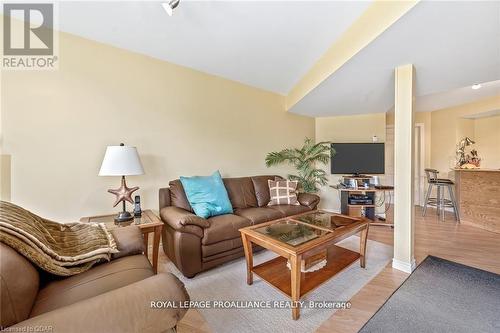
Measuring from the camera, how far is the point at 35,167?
2037 mm

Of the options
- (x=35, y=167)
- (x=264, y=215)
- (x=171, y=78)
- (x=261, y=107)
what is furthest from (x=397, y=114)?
(x=35, y=167)

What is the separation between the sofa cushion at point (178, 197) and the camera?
2.55 meters

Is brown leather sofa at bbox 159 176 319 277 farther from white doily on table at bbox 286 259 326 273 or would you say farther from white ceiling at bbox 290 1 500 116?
white ceiling at bbox 290 1 500 116

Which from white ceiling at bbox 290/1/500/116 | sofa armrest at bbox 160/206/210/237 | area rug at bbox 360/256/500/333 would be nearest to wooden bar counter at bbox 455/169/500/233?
white ceiling at bbox 290/1/500/116

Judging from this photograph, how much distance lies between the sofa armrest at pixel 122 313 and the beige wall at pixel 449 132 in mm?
5962

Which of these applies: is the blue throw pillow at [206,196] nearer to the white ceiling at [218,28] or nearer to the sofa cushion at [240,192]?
the sofa cushion at [240,192]

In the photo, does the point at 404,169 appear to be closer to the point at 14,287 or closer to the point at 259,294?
the point at 259,294

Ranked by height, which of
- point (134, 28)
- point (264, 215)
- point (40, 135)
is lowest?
point (264, 215)

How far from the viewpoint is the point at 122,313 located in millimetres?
768

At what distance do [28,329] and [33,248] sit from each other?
517 mm

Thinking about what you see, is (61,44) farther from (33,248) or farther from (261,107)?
(261,107)

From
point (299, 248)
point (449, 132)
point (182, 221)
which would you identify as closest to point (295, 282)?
point (299, 248)

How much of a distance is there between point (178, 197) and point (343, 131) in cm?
352

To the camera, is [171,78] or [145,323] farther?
[171,78]
